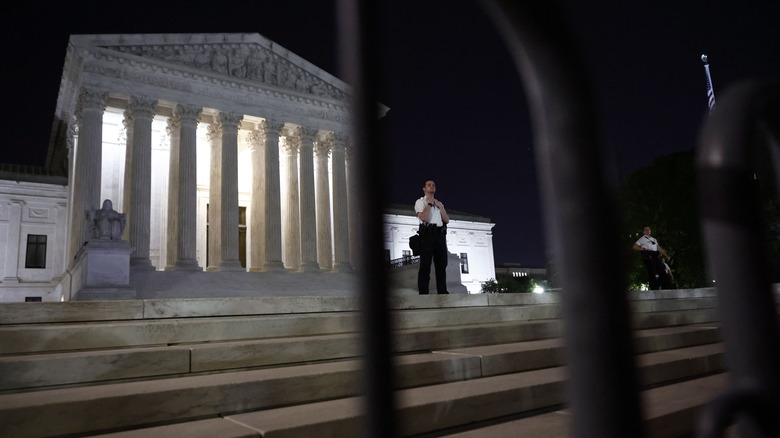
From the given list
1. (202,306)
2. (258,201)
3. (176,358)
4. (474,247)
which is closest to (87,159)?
(258,201)

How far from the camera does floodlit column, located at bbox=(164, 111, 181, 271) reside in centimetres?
2261

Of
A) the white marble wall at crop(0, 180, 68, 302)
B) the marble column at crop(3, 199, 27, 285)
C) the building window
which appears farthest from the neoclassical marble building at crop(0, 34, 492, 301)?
the building window

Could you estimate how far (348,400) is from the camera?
3.83 meters

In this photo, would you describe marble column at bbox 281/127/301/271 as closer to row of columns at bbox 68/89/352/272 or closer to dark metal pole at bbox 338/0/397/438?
row of columns at bbox 68/89/352/272

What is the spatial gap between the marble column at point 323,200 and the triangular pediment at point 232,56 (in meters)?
2.80

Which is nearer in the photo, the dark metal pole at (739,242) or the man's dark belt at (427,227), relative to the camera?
the dark metal pole at (739,242)

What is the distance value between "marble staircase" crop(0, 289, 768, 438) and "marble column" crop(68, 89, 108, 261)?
17.3 meters

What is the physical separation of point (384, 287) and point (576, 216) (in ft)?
0.90

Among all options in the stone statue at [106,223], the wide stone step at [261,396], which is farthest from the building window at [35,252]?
the wide stone step at [261,396]

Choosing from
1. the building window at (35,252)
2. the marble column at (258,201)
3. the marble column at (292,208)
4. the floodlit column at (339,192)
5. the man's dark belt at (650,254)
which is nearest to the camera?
the man's dark belt at (650,254)

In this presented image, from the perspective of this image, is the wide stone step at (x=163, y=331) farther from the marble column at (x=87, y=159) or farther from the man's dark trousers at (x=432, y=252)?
the marble column at (x=87, y=159)

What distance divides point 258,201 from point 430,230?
1765 centimetres

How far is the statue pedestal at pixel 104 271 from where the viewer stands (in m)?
15.8

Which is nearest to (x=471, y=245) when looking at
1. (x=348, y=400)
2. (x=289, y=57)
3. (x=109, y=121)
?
(x=289, y=57)
